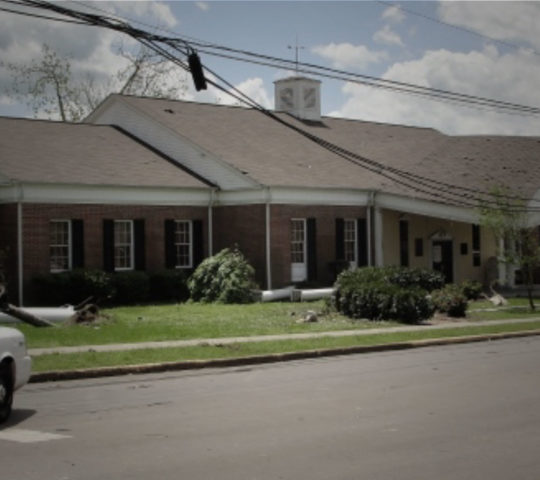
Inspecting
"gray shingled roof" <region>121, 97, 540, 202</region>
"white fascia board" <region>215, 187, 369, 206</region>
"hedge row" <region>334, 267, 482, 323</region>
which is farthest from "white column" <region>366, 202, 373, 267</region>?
"hedge row" <region>334, 267, 482, 323</region>

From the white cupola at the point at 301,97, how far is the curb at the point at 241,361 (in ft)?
80.1

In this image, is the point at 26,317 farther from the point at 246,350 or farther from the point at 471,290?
the point at 471,290

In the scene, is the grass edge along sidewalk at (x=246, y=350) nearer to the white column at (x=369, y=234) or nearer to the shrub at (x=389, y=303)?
the shrub at (x=389, y=303)

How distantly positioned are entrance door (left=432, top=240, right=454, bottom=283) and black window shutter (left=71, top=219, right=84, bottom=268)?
16.6 m

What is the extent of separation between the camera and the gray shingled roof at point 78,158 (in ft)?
102

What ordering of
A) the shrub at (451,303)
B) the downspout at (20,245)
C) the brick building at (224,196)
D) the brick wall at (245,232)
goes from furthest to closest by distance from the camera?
the brick wall at (245,232), the brick building at (224,196), the downspout at (20,245), the shrub at (451,303)

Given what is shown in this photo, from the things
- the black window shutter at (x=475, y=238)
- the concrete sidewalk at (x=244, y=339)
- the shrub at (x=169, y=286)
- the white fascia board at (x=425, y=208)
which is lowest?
the concrete sidewalk at (x=244, y=339)

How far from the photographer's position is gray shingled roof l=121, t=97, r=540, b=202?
36438 millimetres

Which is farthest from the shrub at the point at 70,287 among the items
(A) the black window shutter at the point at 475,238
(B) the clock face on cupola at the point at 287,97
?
(B) the clock face on cupola at the point at 287,97

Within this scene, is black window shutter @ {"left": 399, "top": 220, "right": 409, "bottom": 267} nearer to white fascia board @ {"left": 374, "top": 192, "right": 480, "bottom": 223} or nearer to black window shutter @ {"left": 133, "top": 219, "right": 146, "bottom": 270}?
white fascia board @ {"left": 374, "top": 192, "right": 480, "bottom": 223}

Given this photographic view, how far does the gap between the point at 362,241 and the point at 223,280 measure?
326 inches

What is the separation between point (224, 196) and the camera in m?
35.3

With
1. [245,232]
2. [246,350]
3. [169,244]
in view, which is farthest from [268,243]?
[246,350]

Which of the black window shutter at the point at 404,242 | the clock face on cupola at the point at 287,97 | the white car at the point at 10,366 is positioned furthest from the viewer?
the clock face on cupola at the point at 287,97
